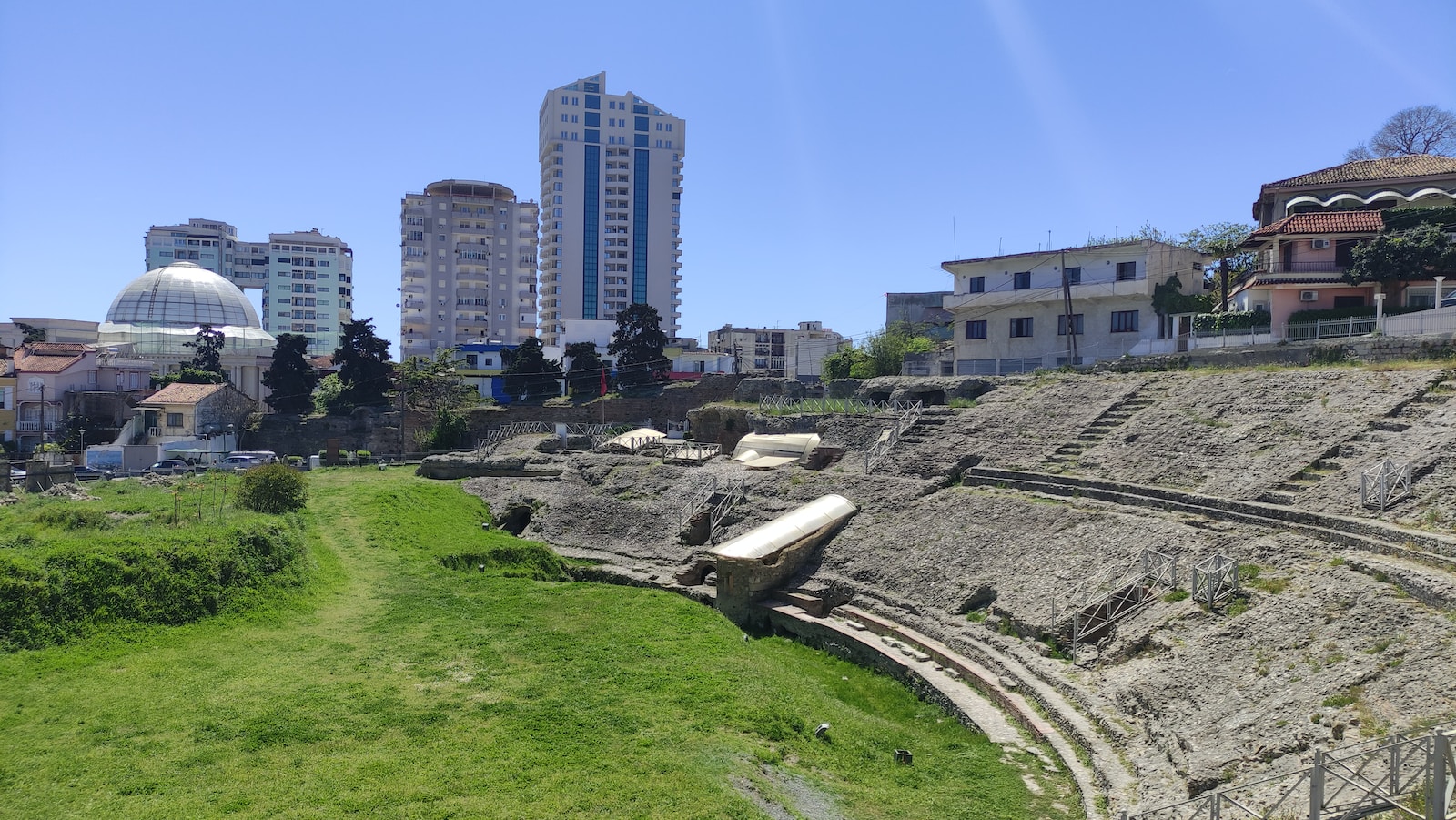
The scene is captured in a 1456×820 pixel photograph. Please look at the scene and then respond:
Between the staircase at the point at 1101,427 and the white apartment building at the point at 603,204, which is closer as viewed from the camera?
the staircase at the point at 1101,427

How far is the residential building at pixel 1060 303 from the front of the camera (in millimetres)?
36250

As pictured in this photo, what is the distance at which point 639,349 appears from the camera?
57344 mm

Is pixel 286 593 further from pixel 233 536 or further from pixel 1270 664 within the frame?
pixel 1270 664

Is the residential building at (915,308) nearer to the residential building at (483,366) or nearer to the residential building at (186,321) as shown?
the residential building at (483,366)

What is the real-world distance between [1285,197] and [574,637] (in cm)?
3486

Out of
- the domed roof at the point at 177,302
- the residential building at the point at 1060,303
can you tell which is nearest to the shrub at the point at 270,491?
→ the residential building at the point at 1060,303

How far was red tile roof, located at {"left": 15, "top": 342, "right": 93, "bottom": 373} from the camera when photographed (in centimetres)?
5281

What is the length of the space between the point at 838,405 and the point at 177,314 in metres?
65.4

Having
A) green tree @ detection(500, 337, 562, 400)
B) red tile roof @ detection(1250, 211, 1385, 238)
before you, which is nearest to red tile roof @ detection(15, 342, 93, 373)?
green tree @ detection(500, 337, 562, 400)

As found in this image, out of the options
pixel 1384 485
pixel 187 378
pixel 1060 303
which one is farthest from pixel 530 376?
pixel 1384 485

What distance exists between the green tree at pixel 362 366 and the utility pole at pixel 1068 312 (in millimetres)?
38810

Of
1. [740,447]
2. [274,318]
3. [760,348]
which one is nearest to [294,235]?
[274,318]

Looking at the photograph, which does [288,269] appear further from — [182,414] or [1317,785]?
[1317,785]

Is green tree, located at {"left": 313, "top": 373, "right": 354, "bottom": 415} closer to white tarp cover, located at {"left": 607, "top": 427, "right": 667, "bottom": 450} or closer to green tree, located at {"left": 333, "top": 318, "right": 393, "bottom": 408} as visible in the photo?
green tree, located at {"left": 333, "top": 318, "right": 393, "bottom": 408}
